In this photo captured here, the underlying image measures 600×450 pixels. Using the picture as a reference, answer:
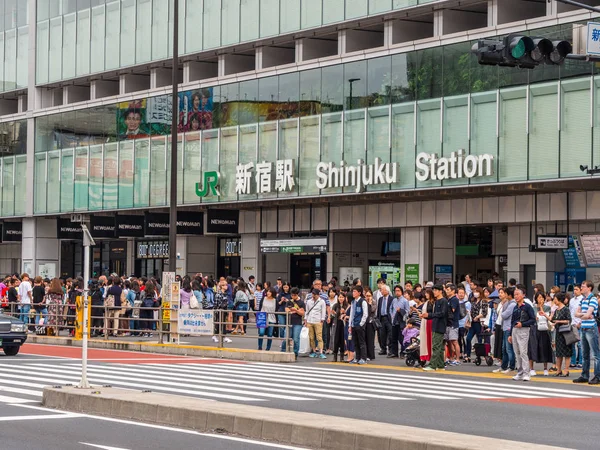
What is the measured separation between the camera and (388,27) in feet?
133

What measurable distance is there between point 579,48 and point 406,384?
286 inches

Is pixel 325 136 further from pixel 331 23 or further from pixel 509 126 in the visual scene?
pixel 509 126

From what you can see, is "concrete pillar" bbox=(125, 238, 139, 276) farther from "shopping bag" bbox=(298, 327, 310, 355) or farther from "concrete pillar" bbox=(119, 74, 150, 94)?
"shopping bag" bbox=(298, 327, 310, 355)

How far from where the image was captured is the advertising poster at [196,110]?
4672cm

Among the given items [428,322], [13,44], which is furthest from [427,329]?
[13,44]

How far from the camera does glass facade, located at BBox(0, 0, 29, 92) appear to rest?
5838 centimetres

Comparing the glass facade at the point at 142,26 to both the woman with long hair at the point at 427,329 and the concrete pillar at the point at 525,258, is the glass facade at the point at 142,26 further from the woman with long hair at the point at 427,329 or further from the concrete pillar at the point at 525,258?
the woman with long hair at the point at 427,329

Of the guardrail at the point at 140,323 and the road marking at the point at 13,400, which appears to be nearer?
the road marking at the point at 13,400

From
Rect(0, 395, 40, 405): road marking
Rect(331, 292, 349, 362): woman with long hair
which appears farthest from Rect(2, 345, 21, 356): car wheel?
Rect(0, 395, 40, 405): road marking

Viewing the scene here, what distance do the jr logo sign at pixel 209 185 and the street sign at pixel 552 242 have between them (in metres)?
14.8

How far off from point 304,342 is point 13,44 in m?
35.8

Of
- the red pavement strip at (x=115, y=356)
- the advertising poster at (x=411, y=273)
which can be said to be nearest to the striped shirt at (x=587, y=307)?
the red pavement strip at (x=115, y=356)

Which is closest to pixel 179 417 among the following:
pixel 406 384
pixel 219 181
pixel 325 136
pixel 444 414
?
pixel 444 414

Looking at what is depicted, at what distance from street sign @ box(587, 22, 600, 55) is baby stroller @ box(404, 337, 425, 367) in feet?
32.9
